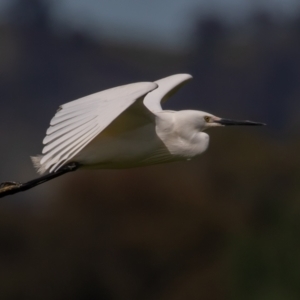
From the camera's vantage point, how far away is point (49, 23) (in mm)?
50781

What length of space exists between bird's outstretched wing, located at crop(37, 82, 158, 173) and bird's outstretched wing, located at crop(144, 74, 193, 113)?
0.91 metres

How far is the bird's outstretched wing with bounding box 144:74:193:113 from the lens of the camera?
756cm

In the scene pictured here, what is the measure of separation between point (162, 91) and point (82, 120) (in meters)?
1.83

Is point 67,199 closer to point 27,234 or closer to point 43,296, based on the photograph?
point 27,234

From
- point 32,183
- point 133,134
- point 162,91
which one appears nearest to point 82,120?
point 133,134

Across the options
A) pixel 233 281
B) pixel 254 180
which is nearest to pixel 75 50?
pixel 254 180

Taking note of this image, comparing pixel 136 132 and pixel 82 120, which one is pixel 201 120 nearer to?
pixel 136 132

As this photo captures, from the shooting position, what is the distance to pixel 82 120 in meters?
6.11

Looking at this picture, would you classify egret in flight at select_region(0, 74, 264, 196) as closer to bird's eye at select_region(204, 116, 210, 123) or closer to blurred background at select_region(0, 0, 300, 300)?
bird's eye at select_region(204, 116, 210, 123)

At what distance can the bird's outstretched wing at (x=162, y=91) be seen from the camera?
24.8 ft

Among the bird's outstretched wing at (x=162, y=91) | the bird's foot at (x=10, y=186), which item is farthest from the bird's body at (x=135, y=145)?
the bird's foot at (x=10, y=186)

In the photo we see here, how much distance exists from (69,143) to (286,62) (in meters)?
41.8

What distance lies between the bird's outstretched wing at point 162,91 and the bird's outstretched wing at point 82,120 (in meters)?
0.91

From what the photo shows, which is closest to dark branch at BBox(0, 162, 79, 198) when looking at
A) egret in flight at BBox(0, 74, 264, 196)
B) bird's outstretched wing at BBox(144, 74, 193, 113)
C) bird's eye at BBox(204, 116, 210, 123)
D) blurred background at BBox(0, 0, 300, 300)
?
egret in flight at BBox(0, 74, 264, 196)
